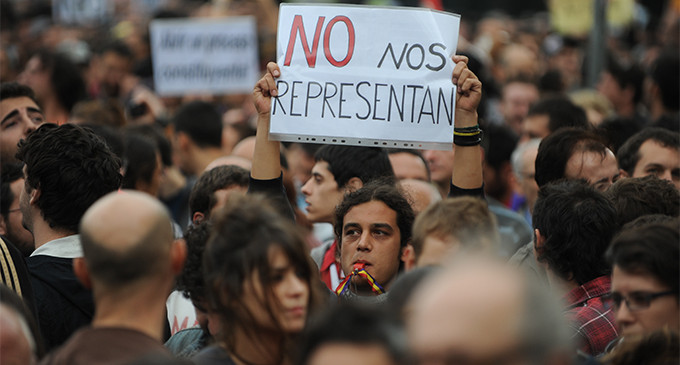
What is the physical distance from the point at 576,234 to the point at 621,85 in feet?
22.2

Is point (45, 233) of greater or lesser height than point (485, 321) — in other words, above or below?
below

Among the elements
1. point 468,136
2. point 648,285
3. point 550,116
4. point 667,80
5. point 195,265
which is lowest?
point 667,80

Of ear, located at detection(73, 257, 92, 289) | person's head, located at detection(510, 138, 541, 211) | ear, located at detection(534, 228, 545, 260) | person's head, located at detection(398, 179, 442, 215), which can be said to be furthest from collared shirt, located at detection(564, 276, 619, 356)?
person's head, located at detection(510, 138, 541, 211)

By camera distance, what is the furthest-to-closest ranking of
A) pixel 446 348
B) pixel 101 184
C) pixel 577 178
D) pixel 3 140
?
pixel 3 140 → pixel 577 178 → pixel 101 184 → pixel 446 348

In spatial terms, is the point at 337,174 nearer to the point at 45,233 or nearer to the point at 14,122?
the point at 45,233

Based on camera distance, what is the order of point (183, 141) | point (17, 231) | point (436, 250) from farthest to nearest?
1. point (183, 141)
2. point (17, 231)
3. point (436, 250)

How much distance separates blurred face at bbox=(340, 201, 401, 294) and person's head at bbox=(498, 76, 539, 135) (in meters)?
6.11

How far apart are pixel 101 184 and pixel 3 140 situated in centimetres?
207

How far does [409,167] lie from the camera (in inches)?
261

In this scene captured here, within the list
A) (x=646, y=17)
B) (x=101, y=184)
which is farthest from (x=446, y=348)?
(x=646, y=17)

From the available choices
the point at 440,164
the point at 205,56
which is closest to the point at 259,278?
the point at 440,164

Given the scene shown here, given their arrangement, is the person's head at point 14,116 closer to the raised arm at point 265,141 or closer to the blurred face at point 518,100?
the raised arm at point 265,141

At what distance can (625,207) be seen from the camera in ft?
16.2

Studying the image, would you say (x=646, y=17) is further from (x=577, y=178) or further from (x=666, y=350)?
(x=666, y=350)
